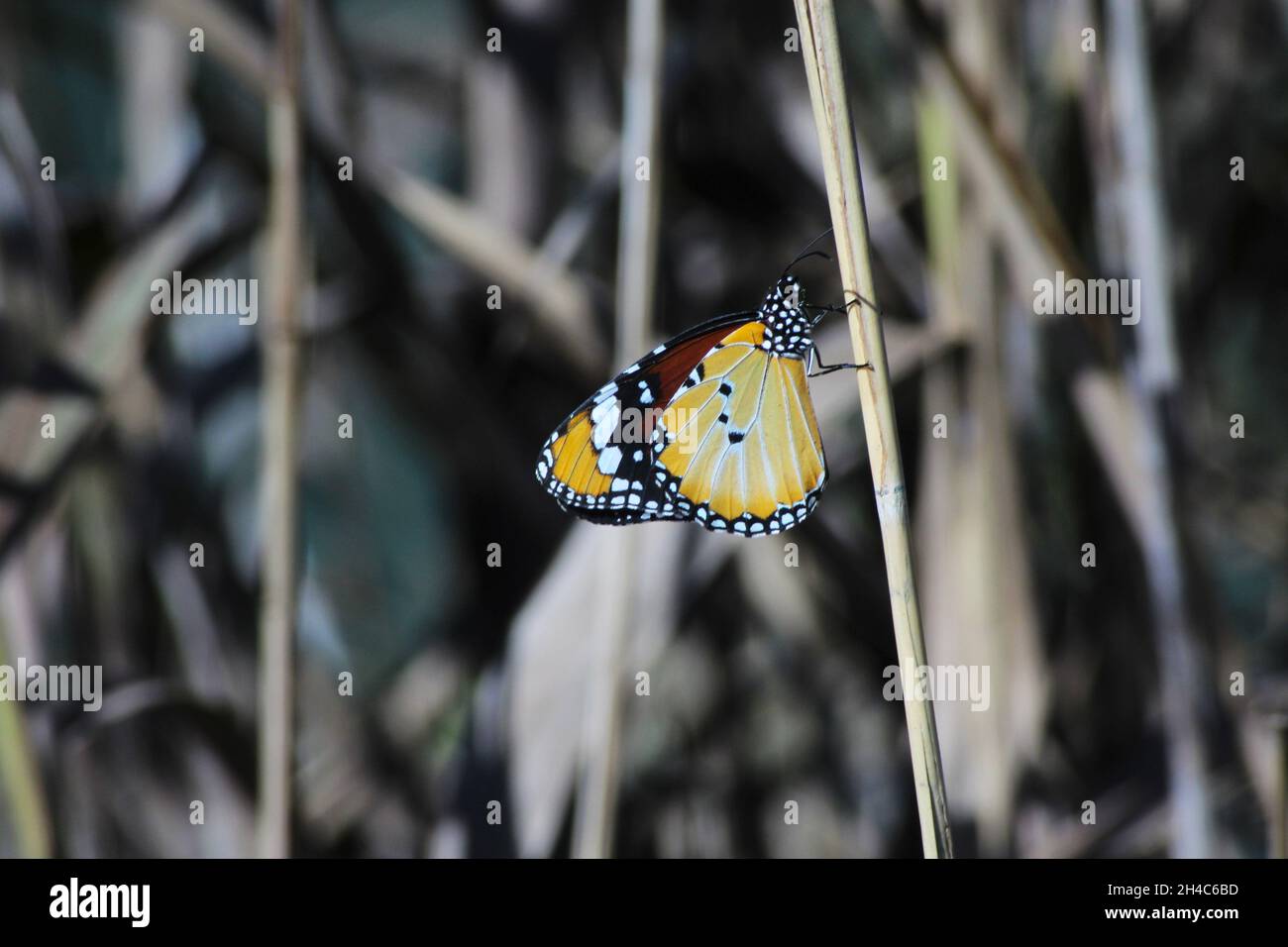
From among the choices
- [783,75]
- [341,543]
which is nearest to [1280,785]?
[783,75]

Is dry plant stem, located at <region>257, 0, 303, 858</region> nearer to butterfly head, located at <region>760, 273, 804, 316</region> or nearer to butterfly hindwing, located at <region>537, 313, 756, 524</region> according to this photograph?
butterfly hindwing, located at <region>537, 313, 756, 524</region>

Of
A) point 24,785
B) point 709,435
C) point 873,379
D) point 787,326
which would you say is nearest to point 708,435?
point 709,435

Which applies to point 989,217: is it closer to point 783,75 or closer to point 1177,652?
point 783,75

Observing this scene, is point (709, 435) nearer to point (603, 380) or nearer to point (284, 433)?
point (603, 380)

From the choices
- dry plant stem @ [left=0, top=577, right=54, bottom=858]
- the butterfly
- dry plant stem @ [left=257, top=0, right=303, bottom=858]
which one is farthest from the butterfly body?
dry plant stem @ [left=0, top=577, right=54, bottom=858]
